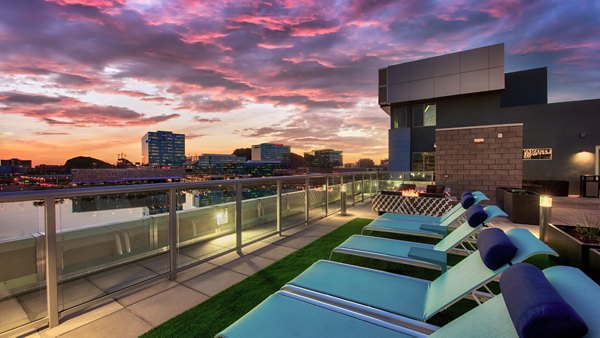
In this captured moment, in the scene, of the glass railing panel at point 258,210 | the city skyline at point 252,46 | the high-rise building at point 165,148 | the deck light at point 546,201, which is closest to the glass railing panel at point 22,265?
the glass railing panel at point 258,210

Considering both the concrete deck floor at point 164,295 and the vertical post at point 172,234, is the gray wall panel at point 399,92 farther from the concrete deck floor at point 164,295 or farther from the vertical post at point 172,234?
the vertical post at point 172,234

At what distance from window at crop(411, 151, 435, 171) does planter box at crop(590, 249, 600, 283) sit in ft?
55.1

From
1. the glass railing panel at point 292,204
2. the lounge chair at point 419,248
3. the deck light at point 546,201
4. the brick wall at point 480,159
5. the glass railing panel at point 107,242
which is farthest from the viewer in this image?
the brick wall at point 480,159

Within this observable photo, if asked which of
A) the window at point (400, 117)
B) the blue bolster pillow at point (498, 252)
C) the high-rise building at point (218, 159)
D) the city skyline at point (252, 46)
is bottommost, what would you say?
the blue bolster pillow at point (498, 252)

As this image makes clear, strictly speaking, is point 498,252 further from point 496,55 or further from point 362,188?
point 496,55

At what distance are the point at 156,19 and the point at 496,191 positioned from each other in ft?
43.8

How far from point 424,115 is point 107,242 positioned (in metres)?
20.5

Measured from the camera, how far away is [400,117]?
20.2m

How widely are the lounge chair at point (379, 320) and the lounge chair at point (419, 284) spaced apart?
5.8 inches

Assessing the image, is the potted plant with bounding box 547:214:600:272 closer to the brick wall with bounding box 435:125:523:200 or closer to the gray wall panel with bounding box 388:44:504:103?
the brick wall with bounding box 435:125:523:200

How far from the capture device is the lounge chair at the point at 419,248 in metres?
3.14

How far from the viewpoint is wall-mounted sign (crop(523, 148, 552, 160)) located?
1499 centimetres

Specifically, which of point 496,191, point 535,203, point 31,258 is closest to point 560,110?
point 496,191

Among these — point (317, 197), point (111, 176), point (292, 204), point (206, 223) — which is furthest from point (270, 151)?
point (206, 223)
